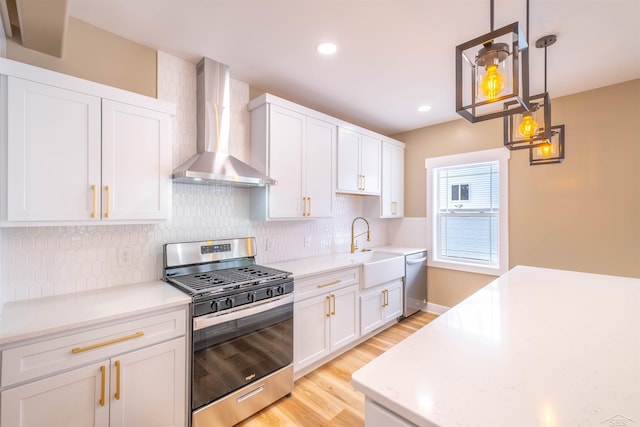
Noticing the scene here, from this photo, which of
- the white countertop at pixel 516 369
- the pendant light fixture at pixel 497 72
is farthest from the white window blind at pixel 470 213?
the pendant light fixture at pixel 497 72

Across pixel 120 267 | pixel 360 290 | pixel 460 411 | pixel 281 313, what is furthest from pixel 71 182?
pixel 360 290

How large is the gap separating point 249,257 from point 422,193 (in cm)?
273

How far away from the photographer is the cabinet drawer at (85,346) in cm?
123

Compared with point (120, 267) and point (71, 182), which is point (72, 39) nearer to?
point (71, 182)

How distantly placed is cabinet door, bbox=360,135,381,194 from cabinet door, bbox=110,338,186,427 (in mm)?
2668

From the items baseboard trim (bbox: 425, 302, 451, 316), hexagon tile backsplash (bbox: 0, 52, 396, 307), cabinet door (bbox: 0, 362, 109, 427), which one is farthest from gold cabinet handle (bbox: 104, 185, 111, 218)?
baseboard trim (bbox: 425, 302, 451, 316)

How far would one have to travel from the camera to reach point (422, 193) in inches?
160

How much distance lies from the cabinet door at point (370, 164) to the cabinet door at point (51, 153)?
266 centimetres

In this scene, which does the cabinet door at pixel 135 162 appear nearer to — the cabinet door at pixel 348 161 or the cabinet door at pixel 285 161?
the cabinet door at pixel 285 161

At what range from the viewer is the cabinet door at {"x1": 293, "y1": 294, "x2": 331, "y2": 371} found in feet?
7.64

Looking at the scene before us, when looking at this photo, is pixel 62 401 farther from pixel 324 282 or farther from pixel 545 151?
pixel 545 151

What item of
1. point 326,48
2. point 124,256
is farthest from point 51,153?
point 326,48

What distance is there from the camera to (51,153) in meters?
1.55

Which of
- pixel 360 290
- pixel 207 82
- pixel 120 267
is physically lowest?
pixel 360 290
